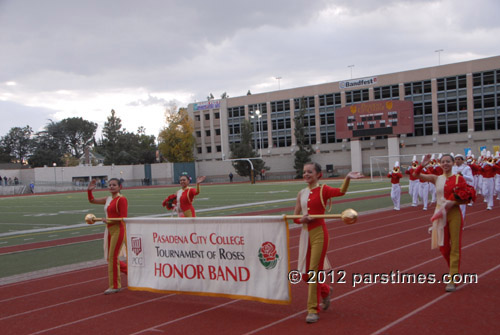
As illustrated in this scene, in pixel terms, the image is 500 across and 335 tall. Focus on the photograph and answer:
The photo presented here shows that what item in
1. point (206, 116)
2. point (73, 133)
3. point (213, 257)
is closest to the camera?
point (213, 257)

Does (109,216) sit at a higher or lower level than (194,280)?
higher

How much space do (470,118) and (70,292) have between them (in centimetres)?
5970

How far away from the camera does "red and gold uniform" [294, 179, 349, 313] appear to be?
552 centimetres

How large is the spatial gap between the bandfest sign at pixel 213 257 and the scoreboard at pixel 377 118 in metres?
53.3

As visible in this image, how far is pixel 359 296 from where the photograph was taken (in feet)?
21.3

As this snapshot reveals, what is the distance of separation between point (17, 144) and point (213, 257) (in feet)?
407

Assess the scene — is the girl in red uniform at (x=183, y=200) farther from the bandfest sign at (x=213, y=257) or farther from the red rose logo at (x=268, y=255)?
the red rose logo at (x=268, y=255)

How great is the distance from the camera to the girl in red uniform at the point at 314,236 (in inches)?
217

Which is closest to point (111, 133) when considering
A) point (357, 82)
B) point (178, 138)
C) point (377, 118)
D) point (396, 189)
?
point (178, 138)

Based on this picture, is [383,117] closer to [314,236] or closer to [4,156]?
[314,236]

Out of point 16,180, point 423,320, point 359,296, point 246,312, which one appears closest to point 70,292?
point 246,312

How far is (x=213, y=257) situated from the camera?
645 centimetres

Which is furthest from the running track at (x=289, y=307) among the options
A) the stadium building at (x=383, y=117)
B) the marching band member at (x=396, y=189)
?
the stadium building at (x=383, y=117)

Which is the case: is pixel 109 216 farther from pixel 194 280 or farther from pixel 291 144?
pixel 291 144
